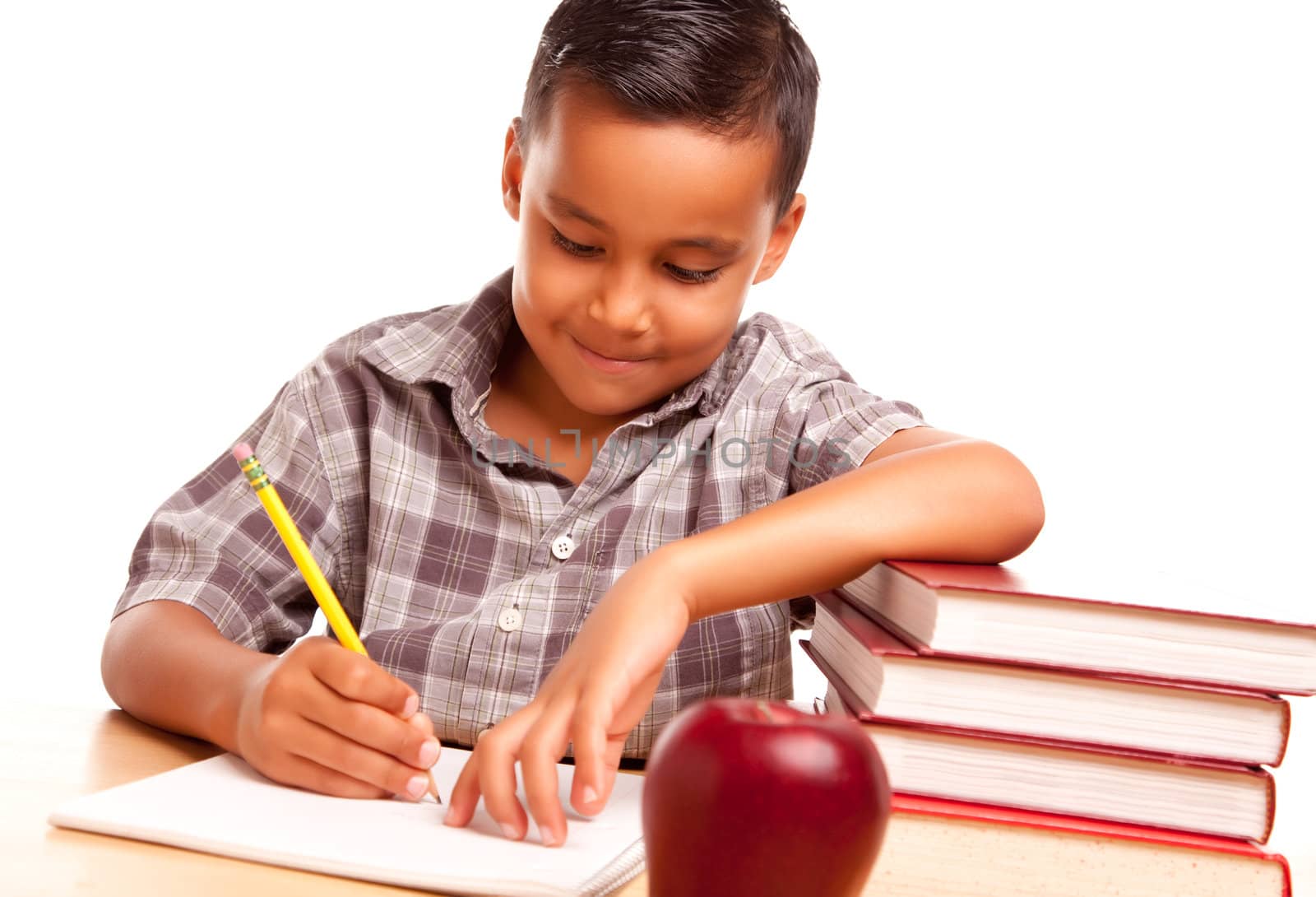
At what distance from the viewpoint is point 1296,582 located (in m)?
1.91

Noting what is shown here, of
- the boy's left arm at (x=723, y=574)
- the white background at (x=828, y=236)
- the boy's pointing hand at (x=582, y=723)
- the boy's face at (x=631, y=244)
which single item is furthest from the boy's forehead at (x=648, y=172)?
the white background at (x=828, y=236)

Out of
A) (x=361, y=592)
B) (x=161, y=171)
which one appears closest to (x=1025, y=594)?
(x=361, y=592)

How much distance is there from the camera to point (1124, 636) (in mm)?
575

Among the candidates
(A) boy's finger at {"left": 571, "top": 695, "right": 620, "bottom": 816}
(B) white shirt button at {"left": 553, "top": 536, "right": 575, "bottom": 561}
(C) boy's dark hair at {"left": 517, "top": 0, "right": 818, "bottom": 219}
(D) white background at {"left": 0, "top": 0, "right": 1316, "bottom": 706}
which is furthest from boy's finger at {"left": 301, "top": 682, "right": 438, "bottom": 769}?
(D) white background at {"left": 0, "top": 0, "right": 1316, "bottom": 706}

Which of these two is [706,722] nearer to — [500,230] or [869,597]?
[869,597]

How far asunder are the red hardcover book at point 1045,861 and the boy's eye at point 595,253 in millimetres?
476

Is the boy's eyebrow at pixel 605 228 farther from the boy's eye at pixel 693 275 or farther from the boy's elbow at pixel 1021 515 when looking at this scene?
the boy's elbow at pixel 1021 515

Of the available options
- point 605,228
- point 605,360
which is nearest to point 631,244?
point 605,228

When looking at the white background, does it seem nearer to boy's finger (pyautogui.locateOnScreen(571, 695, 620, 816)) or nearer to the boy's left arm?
the boy's left arm

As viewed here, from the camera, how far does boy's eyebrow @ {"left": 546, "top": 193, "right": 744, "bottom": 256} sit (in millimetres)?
891

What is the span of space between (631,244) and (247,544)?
1.33ft

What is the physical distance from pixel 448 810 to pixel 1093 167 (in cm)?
172

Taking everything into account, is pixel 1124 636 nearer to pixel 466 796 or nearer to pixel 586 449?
pixel 466 796

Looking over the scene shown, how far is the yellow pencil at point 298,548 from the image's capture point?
24.0 inches
